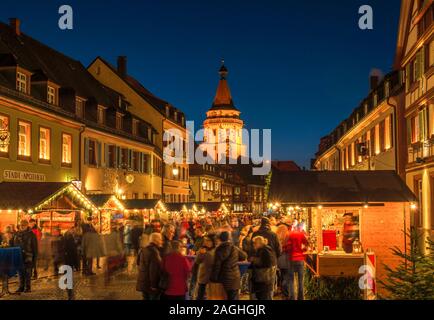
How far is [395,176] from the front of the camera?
64.6 feet

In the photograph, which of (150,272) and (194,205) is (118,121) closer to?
(194,205)

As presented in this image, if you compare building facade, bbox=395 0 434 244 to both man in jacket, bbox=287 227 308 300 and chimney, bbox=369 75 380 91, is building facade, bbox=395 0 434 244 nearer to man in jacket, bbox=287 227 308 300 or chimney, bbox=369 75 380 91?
man in jacket, bbox=287 227 308 300

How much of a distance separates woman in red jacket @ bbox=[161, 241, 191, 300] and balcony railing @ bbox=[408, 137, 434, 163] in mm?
15388

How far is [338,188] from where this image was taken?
19234mm

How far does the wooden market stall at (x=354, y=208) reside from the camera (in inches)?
711

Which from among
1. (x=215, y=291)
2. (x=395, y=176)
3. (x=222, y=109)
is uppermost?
(x=222, y=109)

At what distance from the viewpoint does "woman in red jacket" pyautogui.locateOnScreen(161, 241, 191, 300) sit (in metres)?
11.1

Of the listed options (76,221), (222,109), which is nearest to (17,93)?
(76,221)

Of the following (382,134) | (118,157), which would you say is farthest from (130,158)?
(382,134)

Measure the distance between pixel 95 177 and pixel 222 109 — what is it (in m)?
90.6
